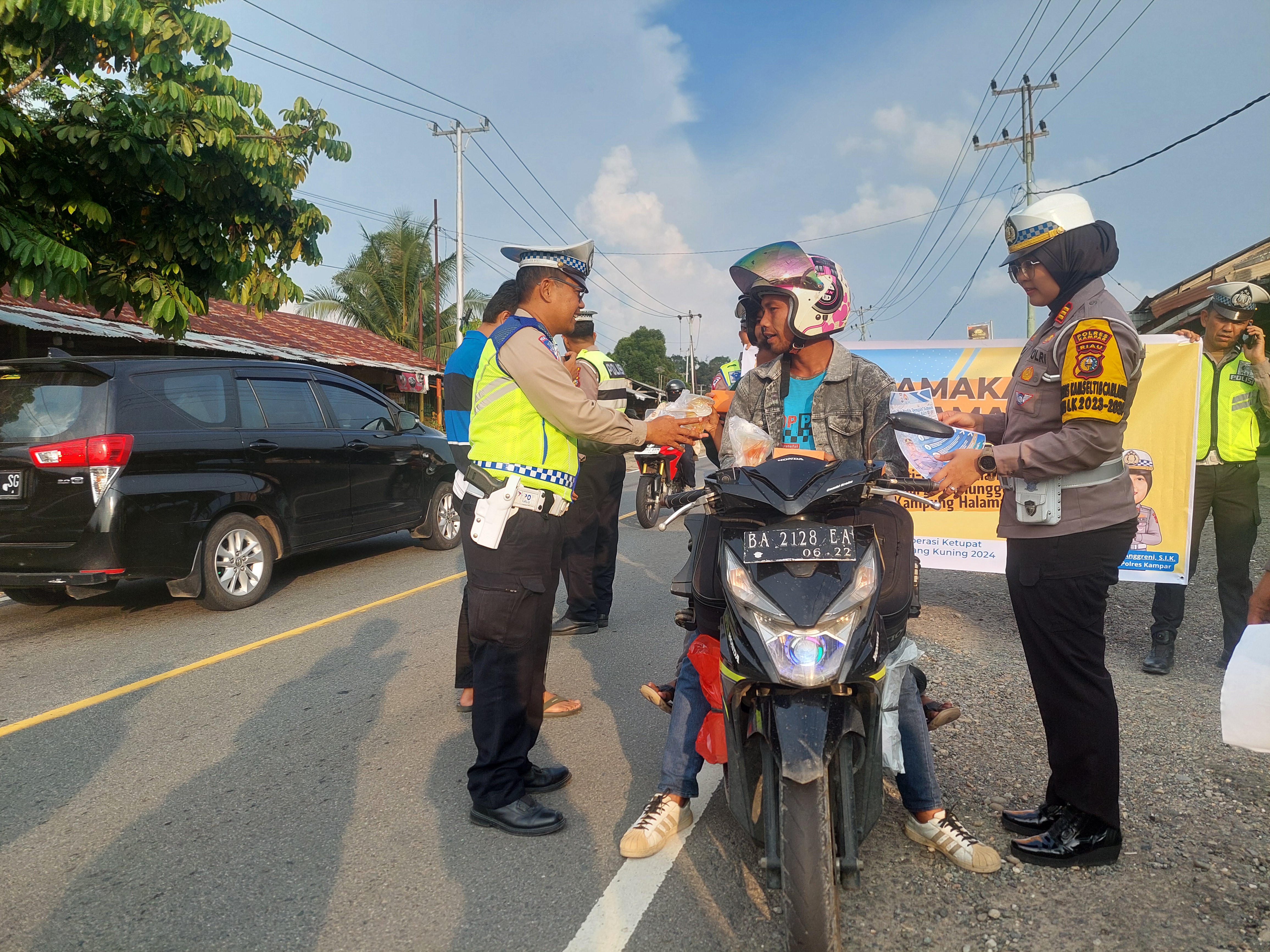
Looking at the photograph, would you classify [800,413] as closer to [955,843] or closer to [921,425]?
[921,425]

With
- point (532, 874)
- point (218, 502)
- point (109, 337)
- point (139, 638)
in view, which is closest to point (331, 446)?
point (218, 502)

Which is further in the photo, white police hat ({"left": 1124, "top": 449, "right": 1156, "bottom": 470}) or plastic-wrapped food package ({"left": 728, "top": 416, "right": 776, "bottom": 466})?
white police hat ({"left": 1124, "top": 449, "right": 1156, "bottom": 470})

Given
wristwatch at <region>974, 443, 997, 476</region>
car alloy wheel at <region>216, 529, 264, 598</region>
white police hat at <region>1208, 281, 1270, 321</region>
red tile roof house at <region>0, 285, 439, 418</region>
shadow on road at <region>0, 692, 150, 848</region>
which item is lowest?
shadow on road at <region>0, 692, 150, 848</region>

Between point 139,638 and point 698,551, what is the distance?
445 centimetres

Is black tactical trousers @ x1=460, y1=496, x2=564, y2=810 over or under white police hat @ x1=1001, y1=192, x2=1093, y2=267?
under

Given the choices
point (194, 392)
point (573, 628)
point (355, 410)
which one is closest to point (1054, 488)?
point (573, 628)

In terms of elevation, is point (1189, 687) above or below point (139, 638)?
above

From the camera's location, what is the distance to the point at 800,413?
2926 millimetres

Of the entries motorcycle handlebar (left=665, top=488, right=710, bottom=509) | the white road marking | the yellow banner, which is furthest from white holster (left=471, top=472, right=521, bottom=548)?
the yellow banner

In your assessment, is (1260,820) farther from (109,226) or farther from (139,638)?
(109,226)

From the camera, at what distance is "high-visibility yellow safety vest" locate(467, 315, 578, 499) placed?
2.84 metres

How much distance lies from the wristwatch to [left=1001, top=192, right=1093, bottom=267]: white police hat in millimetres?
696

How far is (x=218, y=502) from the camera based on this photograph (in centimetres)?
588

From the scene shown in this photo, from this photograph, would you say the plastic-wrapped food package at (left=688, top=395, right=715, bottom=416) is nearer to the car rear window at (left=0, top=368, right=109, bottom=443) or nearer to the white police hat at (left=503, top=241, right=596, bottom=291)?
the white police hat at (left=503, top=241, right=596, bottom=291)
